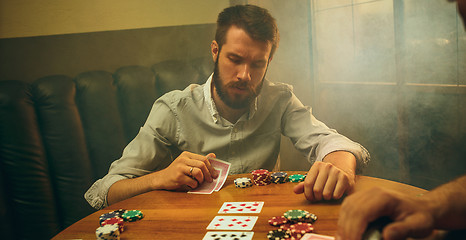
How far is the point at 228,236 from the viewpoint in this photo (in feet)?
3.41

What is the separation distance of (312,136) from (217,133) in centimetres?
48

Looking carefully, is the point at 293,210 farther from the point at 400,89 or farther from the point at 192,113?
the point at 400,89

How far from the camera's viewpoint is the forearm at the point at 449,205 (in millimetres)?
693

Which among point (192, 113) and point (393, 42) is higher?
point (393, 42)

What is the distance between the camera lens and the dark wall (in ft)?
5.70

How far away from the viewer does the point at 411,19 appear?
1.75 m

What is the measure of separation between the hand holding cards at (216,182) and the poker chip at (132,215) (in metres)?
0.28

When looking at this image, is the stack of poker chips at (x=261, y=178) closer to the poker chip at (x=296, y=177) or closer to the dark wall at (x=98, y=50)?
the poker chip at (x=296, y=177)

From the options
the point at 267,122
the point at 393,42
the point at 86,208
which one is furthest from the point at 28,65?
the point at 393,42

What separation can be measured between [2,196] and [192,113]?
0.96 m

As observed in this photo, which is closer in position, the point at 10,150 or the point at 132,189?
the point at 132,189

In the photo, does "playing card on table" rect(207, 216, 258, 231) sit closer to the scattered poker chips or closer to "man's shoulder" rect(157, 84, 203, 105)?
the scattered poker chips

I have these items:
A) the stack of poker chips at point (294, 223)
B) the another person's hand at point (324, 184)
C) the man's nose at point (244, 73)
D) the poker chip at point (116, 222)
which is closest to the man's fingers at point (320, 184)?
the another person's hand at point (324, 184)

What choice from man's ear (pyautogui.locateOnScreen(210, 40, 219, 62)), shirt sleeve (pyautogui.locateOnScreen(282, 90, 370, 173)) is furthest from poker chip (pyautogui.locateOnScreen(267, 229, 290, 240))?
man's ear (pyautogui.locateOnScreen(210, 40, 219, 62))
